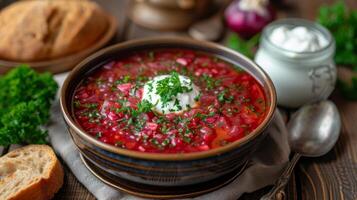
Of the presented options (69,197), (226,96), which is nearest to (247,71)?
(226,96)

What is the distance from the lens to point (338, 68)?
3.92 m

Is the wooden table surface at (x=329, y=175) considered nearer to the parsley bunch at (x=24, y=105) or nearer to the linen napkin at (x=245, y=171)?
the linen napkin at (x=245, y=171)

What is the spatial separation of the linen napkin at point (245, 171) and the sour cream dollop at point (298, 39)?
0.57 m

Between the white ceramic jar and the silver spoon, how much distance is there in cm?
16

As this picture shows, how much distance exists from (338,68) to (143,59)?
1.72 m

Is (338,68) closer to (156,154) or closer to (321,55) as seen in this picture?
(321,55)

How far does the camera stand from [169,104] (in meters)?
2.72

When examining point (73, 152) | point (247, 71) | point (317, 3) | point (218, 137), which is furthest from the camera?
point (317, 3)

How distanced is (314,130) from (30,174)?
1822mm

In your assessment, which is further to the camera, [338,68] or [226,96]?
[338,68]

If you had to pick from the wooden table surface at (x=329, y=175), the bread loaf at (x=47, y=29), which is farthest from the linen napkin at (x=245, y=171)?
the bread loaf at (x=47, y=29)

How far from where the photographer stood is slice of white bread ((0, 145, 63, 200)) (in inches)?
99.7

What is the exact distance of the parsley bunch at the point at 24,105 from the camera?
9.47ft

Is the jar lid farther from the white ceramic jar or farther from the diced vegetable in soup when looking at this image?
the diced vegetable in soup
